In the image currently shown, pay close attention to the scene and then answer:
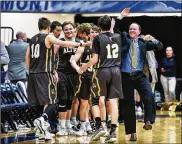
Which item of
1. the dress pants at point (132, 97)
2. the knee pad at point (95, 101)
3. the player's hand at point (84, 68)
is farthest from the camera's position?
the knee pad at point (95, 101)

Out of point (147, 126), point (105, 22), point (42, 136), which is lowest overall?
point (42, 136)

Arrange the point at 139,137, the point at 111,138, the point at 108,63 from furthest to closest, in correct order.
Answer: the point at 139,137, the point at 108,63, the point at 111,138

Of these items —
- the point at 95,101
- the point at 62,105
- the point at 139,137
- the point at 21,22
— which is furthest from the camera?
the point at 21,22

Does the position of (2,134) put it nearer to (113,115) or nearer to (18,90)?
(18,90)

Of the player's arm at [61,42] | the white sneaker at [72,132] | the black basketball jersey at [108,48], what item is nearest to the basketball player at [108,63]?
the black basketball jersey at [108,48]

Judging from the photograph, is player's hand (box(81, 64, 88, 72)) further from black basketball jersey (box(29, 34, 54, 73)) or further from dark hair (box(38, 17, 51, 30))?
dark hair (box(38, 17, 51, 30))

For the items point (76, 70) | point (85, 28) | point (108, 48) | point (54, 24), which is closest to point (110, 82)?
point (108, 48)

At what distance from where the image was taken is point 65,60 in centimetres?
1051

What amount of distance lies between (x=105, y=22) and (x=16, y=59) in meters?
3.72

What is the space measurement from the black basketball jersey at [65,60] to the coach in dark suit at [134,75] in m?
1.21

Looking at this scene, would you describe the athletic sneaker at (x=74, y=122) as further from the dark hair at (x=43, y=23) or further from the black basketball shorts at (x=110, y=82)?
the dark hair at (x=43, y=23)

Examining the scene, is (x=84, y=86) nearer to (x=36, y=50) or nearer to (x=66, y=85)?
(x=66, y=85)

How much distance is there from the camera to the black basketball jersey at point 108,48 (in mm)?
9367

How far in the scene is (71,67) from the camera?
1046cm
